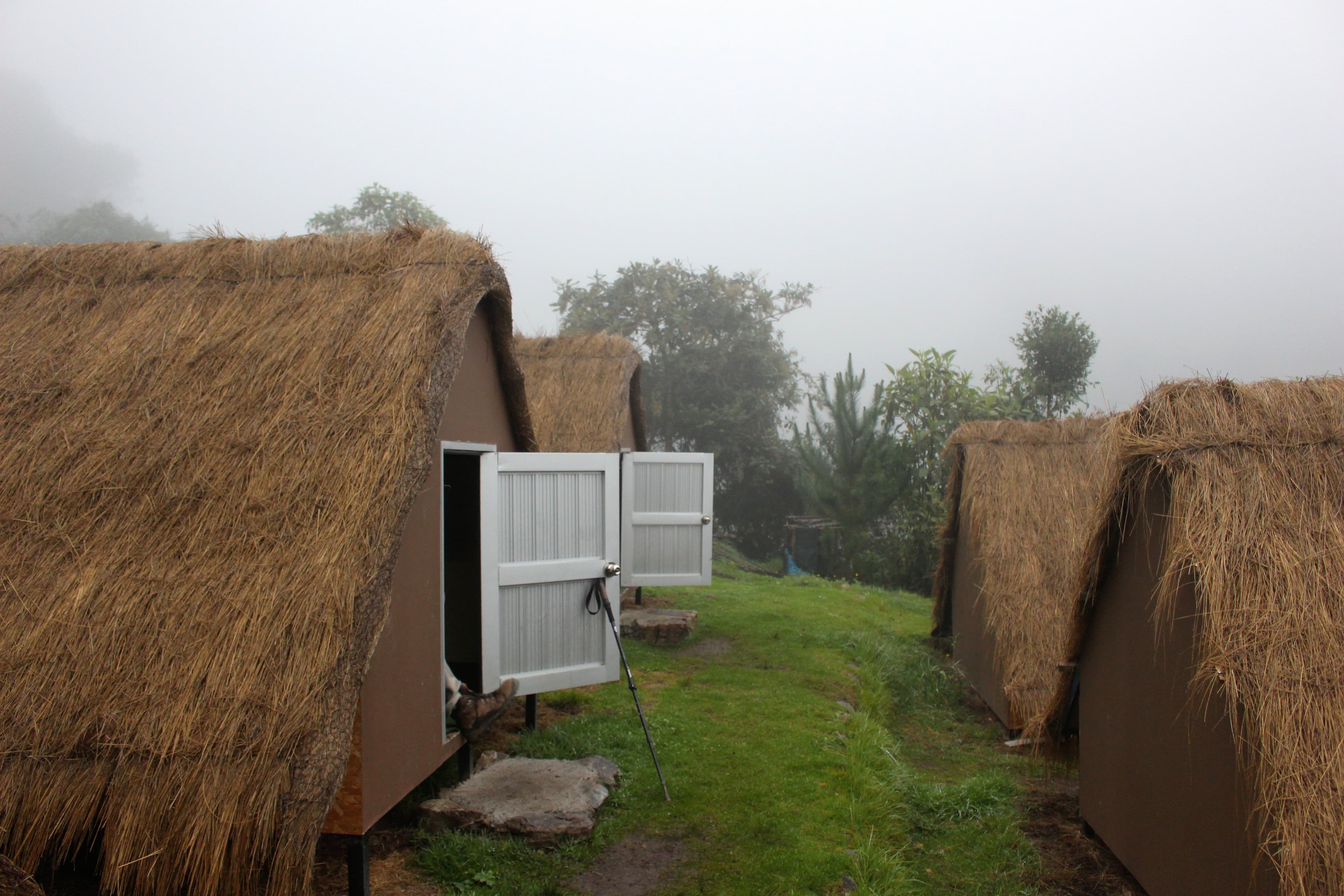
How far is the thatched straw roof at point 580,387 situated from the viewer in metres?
10.0

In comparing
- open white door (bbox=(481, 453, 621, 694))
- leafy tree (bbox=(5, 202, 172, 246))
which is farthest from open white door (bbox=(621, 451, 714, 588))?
leafy tree (bbox=(5, 202, 172, 246))

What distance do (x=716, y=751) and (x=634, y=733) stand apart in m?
0.64

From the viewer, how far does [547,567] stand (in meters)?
5.59

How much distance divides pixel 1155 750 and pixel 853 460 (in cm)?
1279

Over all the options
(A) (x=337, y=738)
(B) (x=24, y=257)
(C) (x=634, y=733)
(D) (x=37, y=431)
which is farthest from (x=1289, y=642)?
(B) (x=24, y=257)

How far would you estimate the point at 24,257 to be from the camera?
17.2ft

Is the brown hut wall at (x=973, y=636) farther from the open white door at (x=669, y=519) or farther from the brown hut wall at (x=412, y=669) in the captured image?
the brown hut wall at (x=412, y=669)

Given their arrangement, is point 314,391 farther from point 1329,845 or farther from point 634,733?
point 1329,845

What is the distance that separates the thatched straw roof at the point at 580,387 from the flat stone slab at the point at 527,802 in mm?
5008

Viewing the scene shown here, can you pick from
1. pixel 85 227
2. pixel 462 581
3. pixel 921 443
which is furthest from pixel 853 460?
pixel 85 227

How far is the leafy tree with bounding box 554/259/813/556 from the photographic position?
21.9 metres

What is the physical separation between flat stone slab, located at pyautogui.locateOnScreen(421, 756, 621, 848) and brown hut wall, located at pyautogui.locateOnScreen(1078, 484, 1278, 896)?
2855 millimetres

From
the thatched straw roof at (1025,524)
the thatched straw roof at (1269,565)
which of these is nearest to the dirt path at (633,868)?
the thatched straw roof at (1269,565)

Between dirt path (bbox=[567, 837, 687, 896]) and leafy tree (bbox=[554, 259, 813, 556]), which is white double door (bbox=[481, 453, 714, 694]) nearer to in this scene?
dirt path (bbox=[567, 837, 687, 896])
